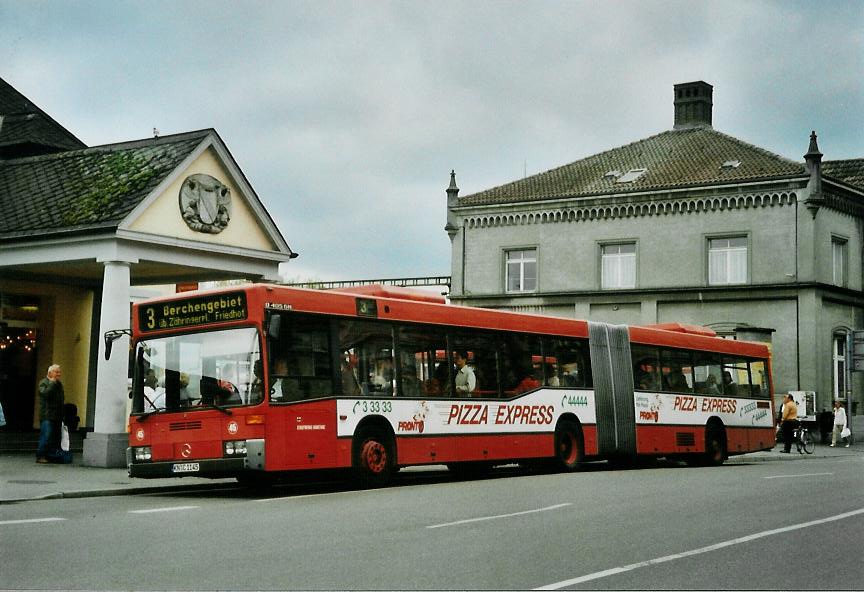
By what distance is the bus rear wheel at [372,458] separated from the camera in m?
17.7

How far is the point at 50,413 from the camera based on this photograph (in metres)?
21.4

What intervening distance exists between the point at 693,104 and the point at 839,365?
13544 millimetres

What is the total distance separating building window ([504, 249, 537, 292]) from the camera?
157 feet

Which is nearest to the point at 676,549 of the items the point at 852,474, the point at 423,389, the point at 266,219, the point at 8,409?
the point at 423,389

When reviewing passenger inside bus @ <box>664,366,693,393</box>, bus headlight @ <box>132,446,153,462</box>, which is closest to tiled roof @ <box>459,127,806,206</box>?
passenger inside bus @ <box>664,366,693,393</box>

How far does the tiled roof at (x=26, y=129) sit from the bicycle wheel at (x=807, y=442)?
23.3 metres

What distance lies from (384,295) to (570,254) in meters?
28.8

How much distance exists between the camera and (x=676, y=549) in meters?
10.6

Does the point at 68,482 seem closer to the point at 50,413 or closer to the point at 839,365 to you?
the point at 50,413

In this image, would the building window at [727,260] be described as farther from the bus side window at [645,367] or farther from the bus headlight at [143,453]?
the bus headlight at [143,453]

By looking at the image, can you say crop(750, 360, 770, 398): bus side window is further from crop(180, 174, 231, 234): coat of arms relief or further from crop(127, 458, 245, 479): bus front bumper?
crop(127, 458, 245, 479): bus front bumper

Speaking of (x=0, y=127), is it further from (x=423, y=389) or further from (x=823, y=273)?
(x=823, y=273)

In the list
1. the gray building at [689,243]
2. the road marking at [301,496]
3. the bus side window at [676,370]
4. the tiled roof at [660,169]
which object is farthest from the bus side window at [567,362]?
the tiled roof at [660,169]

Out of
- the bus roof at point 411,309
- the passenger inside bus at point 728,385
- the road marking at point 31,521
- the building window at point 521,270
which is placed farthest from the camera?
the building window at point 521,270
